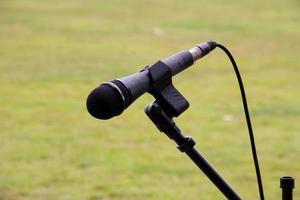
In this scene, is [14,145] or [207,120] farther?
[207,120]

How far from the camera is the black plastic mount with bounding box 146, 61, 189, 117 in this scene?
1.35m

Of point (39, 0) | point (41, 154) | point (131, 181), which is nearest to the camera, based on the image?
point (131, 181)

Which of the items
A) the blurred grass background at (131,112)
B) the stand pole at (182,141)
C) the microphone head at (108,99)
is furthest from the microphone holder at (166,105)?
the blurred grass background at (131,112)

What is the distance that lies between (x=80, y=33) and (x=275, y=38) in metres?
4.25

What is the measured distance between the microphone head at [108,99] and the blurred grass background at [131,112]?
13.1ft

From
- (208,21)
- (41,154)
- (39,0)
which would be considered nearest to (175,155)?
(41,154)

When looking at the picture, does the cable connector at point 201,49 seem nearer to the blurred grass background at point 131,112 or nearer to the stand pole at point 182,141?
the stand pole at point 182,141

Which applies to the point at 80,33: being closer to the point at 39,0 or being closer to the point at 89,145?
the point at 39,0

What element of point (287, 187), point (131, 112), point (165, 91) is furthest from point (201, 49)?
point (131, 112)

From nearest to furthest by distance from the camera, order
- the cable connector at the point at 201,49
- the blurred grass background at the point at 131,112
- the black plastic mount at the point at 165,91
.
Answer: the black plastic mount at the point at 165,91 → the cable connector at the point at 201,49 → the blurred grass background at the point at 131,112

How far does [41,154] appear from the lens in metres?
6.18

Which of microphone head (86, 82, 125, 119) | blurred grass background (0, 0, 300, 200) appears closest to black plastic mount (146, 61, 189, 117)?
microphone head (86, 82, 125, 119)

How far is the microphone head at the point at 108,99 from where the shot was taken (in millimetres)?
A: 1211

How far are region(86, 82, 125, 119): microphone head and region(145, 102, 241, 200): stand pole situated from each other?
0.53ft
